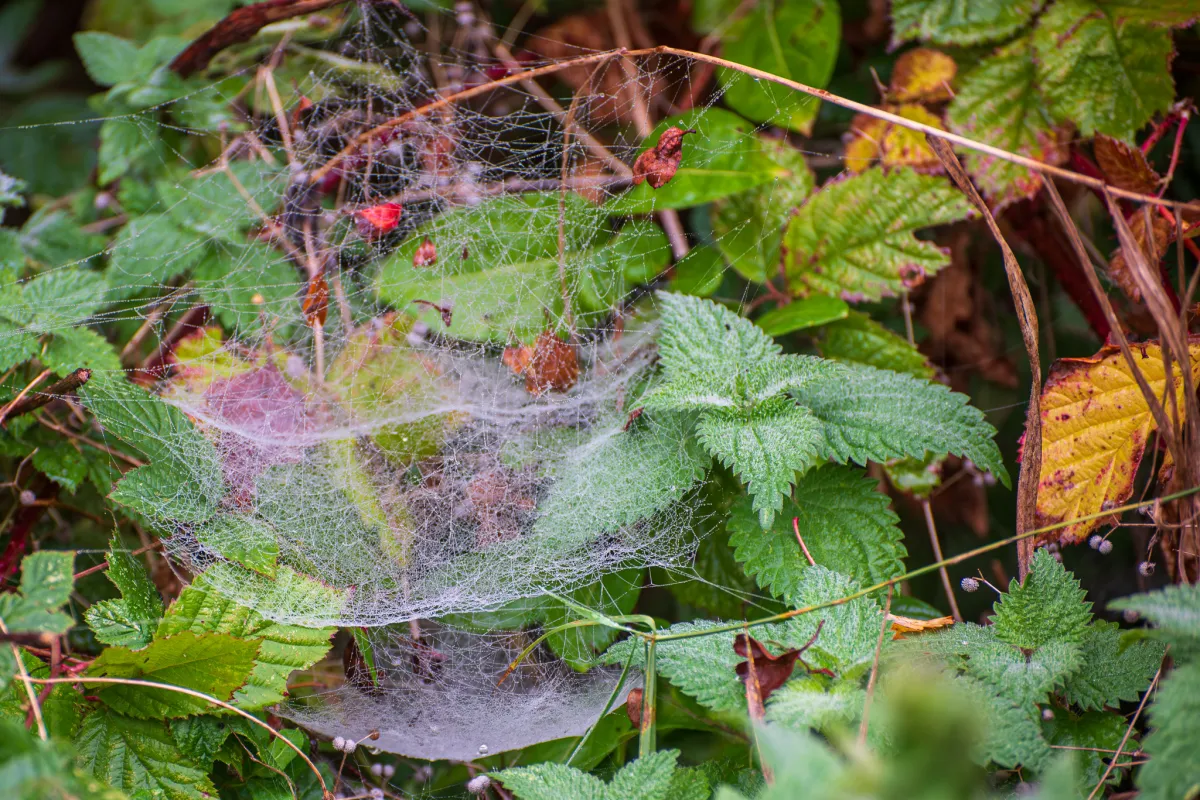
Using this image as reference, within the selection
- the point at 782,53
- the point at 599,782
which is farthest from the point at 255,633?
the point at 782,53

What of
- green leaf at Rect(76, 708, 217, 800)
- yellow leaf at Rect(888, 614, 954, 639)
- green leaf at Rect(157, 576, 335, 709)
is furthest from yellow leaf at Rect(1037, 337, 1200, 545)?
green leaf at Rect(76, 708, 217, 800)

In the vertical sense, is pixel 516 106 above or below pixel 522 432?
above

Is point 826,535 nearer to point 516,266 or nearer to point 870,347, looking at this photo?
point 870,347

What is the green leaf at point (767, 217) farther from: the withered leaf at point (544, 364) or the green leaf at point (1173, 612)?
the green leaf at point (1173, 612)

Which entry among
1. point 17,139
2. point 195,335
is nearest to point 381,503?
point 195,335

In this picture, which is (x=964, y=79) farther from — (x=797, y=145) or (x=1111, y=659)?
(x=1111, y=659)

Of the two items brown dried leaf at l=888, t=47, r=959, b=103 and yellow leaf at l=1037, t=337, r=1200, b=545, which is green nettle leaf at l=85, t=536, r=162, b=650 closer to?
yellow leaf at l=1037, t=337, r=1200, b=545
